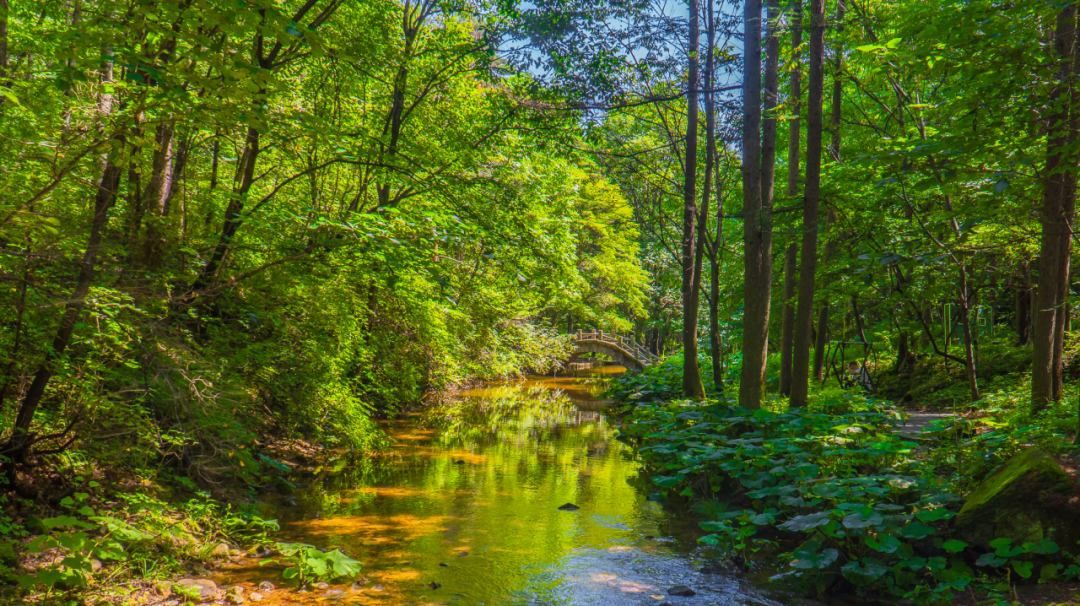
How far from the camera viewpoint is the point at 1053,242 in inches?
232

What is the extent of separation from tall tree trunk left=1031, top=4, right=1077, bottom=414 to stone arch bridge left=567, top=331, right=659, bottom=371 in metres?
21.7

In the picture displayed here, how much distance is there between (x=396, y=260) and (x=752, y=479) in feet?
13.9

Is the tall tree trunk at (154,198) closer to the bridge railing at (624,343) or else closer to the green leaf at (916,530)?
the green leaf at (916,530)

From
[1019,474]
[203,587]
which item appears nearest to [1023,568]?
[1019,474]

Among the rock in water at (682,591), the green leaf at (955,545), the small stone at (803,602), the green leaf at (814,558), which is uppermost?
the green leaf at (955,545)

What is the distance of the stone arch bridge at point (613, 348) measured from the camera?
28.6 meters

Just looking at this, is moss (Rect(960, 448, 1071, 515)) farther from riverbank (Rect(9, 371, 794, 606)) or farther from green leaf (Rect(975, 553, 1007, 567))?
riverbank (Rect(9, 371, 794, 606))

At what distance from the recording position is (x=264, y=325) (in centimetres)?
741

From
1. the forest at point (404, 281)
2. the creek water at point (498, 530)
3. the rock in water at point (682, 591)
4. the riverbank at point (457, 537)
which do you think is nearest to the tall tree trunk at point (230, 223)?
the forest at point (404, 281)

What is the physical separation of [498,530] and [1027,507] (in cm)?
457

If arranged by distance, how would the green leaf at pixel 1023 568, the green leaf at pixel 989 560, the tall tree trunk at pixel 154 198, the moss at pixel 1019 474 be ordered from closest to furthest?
the green leaf at pixel 1023 568 → the green leaf at pixel 989 560 → the moss at pixel 1019 474 → the tall tree trunk at pixel 154 198

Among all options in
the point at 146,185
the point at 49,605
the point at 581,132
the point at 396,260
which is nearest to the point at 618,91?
the point at 581,132

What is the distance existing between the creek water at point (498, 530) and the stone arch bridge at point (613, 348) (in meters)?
16.8

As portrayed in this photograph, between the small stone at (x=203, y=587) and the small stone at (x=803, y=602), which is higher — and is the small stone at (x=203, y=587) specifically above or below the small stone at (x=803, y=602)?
below
